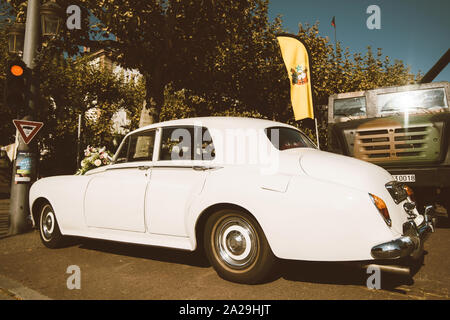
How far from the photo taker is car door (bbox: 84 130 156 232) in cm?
420

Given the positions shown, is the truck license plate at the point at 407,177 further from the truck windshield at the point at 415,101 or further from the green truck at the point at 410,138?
the truck windshield at the point at 415,101

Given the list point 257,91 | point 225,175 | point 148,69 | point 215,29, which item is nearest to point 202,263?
point 225,175

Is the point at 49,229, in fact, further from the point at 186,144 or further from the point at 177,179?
the point at 186,144

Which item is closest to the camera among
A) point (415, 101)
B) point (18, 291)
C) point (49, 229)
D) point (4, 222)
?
point (18, 291)

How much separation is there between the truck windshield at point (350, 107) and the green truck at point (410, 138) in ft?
0.74

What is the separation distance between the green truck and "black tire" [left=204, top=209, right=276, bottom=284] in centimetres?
392

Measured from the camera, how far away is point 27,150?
676 cm

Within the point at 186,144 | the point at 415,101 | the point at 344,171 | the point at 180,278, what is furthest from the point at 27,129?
the point at 415,101

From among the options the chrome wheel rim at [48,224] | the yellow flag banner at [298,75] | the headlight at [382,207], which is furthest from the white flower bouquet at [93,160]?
the yellow flag banner at [298,75]

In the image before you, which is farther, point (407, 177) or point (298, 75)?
point (298, 75)

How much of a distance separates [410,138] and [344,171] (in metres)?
3.79

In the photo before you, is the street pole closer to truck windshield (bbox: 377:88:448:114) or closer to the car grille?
the car grille

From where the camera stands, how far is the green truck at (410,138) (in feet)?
19.8

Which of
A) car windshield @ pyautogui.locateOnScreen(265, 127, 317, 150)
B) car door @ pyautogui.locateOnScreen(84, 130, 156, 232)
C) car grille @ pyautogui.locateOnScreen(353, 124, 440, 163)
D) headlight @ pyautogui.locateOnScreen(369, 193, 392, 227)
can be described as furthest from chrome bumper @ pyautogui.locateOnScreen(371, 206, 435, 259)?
car grille @ pyautogui.locateOnScreen(353, 124, 440, 163)
